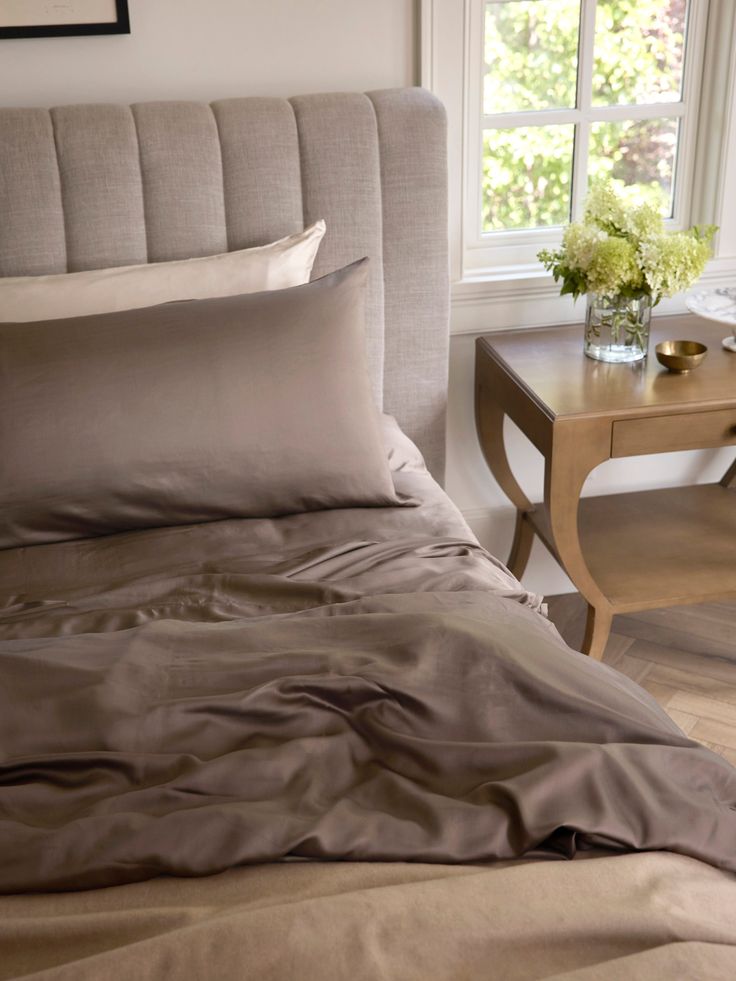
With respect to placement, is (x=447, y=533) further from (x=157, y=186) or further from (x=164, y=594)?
(x=157, y=186)

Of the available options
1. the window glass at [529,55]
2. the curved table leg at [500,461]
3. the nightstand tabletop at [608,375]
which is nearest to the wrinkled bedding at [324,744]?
the nightstand tabletop at [608,375]

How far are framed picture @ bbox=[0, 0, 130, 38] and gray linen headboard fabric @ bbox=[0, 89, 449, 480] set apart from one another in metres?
0.20

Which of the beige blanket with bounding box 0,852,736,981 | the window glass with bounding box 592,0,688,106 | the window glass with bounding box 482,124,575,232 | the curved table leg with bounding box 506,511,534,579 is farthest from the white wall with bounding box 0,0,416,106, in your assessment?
the beige blanket with bounding box 0,852,736,981

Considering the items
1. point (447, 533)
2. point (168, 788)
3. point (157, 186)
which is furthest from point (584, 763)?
point (157, 186)

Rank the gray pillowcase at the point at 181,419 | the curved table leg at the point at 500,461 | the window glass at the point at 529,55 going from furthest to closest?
the curved table leg at the point at 500,461 → the window glass at the point at 529,55 → the gray pillowcase at the point at 181,419

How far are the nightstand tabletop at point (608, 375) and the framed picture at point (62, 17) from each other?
109cm

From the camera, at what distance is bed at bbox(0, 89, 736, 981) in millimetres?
1035

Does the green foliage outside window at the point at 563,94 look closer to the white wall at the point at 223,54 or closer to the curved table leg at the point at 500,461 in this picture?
the white wall at the point at 223,54

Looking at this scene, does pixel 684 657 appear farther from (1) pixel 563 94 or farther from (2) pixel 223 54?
(2) pixel 223 54

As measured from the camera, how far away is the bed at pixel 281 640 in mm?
1035

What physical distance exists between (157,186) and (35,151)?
0.25 m

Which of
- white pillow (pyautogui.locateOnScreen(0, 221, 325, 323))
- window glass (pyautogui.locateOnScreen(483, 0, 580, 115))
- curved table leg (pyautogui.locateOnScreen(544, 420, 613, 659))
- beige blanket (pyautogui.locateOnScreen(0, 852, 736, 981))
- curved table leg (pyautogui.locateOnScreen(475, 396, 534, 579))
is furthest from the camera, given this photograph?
curved table leg (pyautogui.locateOnScreen(475, 396, 534, 579))

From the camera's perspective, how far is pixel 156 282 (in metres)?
2.14

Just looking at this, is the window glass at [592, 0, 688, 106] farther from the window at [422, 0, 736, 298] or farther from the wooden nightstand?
the wooden nightstand
